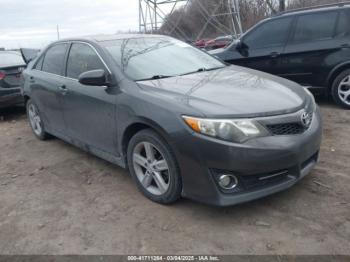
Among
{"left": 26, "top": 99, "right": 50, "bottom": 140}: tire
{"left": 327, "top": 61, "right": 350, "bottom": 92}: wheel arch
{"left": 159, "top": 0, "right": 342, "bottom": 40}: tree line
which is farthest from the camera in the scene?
{"left": 159, "top": 0, "right": 342, "bottom": 40}: tree line

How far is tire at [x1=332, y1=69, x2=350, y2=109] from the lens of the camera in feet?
19.9

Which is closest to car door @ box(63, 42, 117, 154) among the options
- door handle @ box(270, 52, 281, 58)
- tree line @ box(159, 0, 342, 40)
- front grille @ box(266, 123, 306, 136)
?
front grille @ box(266, 123, 306, 136)

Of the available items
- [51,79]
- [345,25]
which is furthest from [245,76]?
[345,25]

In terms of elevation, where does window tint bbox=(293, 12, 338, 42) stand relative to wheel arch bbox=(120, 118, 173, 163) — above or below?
above

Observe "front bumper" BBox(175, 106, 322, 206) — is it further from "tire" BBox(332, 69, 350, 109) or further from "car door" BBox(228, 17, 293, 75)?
"car door" BBox(228, 17, 293, 75)

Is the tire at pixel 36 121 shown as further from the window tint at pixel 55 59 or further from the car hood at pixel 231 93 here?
the car hood at pixel 231 93

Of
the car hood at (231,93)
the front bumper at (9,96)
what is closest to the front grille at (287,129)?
the car hood at (231,93)

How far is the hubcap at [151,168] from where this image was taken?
11.3 ft

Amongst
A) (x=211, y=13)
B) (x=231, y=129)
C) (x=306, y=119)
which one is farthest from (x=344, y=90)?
(x=211, y=13)

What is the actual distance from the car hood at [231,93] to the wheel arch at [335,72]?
101 inches

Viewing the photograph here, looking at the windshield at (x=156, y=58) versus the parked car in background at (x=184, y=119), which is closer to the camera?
the parked car in background at (x=184, y=119)

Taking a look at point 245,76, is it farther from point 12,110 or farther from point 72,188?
point 12,110

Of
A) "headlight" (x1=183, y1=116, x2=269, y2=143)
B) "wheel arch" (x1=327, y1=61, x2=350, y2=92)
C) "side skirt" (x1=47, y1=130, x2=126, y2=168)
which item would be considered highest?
"headlight" (x1=183, y1=116, x2=269, y2=143)

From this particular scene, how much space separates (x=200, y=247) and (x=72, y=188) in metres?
1.81
